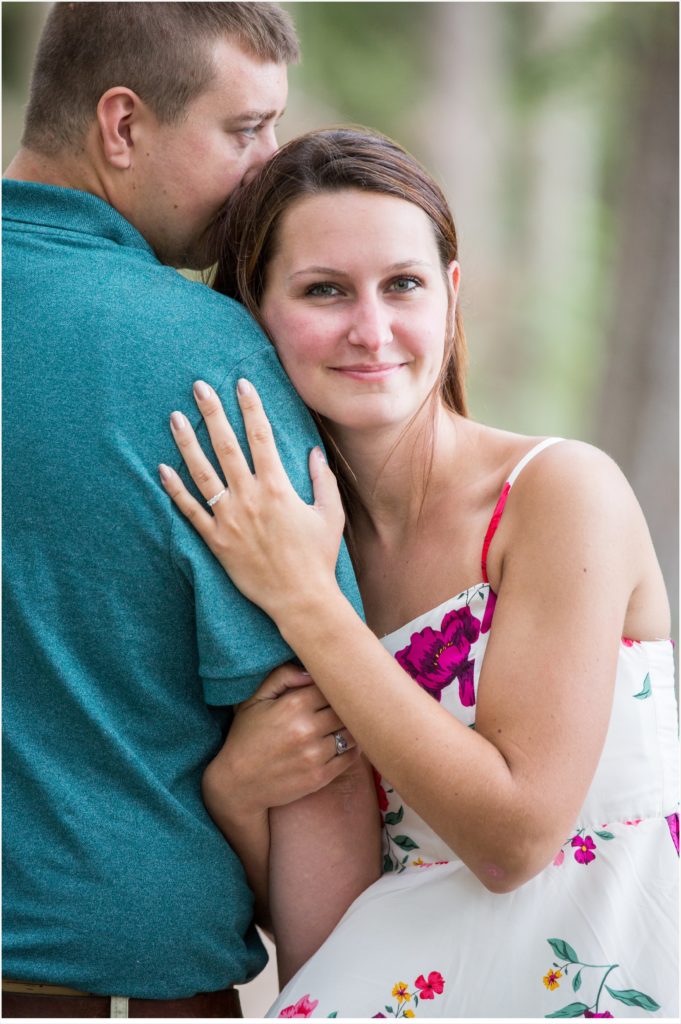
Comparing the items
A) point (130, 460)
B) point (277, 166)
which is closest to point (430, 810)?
point (130, 460)

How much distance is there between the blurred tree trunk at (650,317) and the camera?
5.27 metres

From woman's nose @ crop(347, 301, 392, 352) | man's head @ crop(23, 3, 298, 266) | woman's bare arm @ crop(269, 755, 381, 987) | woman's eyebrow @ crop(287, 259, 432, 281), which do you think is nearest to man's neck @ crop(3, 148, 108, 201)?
man's head @ crop(23, 3, 298, 266)

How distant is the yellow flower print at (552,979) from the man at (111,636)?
45 centimetres

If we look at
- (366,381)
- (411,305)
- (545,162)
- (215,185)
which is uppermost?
(545,162)

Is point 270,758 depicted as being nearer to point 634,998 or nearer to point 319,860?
point 319,860

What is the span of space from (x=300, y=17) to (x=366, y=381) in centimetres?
486

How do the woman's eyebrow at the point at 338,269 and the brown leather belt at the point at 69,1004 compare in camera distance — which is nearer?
the brown leather belt at the point at 69,1004

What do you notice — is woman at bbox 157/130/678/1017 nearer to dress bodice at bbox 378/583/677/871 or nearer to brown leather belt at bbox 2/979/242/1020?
dress bodice at bbox 378/583/677/871

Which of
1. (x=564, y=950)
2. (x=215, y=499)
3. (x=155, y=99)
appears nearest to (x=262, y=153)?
(x=155, y=99)

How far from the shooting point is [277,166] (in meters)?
1.89

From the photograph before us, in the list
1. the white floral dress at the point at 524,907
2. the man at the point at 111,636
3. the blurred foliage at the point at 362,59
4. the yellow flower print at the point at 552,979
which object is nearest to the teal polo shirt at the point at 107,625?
the man at the point at 111,636

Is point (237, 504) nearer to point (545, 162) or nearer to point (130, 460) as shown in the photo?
point (130, 460)

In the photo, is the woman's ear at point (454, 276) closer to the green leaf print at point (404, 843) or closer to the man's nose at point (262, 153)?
the man's nose at point (262, 153)

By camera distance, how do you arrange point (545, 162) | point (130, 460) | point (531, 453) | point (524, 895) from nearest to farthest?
point (130, 460)
point (524, 895)
point (531, 453)
point (545, 162)
